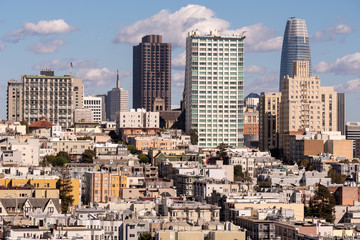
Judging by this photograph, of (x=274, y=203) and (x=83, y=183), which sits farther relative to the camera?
(x=83, y=183)

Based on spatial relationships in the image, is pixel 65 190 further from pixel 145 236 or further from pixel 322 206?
pixel 322 206

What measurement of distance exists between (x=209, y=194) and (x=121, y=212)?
32.4 meters

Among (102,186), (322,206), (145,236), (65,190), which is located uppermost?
(65,190)

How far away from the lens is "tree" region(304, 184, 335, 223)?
154 m

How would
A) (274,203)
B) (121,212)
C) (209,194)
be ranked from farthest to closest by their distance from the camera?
(209,194), (274,203), (121,212)

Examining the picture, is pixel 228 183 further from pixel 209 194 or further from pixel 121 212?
pixel 121 212

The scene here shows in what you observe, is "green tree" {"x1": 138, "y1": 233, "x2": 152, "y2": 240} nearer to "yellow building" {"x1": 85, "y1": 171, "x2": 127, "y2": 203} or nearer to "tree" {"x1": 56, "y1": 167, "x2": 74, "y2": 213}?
"tree" {"x1": 56, "y1": 167, "x2": 74, "y2": 213}

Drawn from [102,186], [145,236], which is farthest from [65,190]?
[145,236]

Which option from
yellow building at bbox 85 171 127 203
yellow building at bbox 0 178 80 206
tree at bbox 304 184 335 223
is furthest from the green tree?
yellow building at bbox 85 171 127 203

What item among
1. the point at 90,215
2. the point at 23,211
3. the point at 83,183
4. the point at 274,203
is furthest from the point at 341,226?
the point at 83,183

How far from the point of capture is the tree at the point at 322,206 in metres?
154

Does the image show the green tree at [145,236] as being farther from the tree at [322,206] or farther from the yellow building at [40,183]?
the tree at [322,206]

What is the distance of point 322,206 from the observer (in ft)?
513

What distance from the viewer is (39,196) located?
145875mm
